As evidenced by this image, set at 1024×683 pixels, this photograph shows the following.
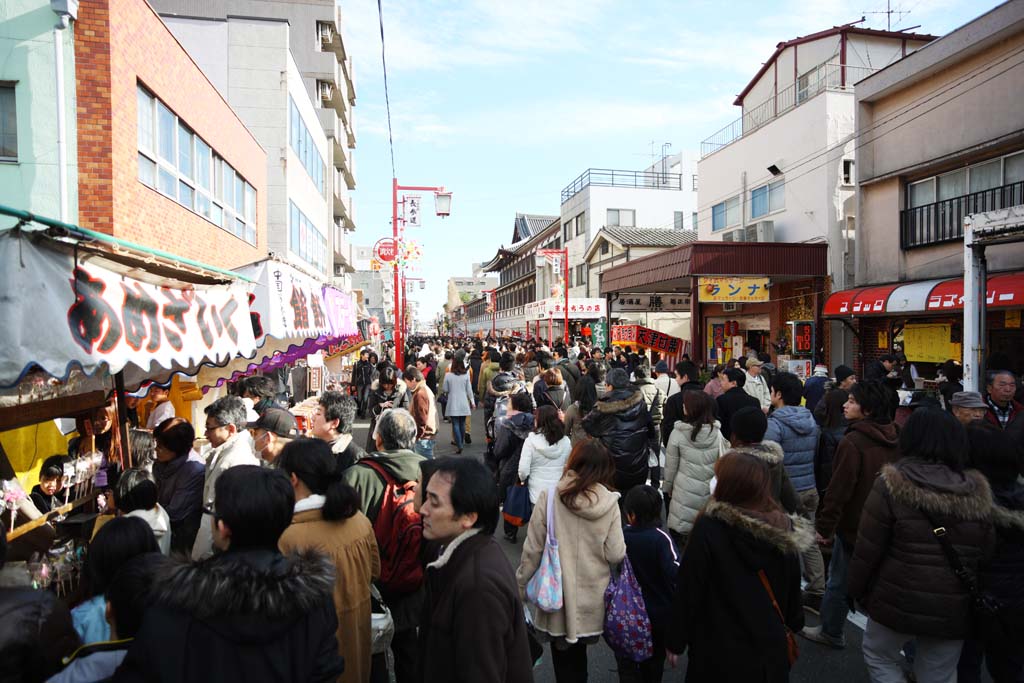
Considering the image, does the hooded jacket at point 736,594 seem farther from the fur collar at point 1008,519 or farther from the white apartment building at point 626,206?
the white apartment building at point 626,206

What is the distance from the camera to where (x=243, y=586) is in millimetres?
1836

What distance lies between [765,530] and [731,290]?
14.1m

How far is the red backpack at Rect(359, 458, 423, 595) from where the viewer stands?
133 inches

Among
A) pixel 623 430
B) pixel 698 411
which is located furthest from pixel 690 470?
pixel 623 430

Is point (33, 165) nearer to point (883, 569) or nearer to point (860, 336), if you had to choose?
point (883, 569)

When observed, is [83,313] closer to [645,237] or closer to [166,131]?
[166,131]

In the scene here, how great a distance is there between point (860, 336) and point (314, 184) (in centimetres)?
1993

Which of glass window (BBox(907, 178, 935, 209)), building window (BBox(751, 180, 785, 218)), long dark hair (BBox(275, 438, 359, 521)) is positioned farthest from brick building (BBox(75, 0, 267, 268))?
glass window (BBox(907, 178, 935, 209))

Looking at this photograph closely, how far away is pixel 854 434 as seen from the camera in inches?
170

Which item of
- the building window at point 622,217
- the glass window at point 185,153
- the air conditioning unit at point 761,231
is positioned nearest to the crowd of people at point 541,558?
the glass window at point 185,153

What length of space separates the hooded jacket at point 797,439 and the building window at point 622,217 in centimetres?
3205

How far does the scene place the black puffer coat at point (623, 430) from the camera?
225 inches

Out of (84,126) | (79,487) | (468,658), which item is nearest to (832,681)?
(468,658)

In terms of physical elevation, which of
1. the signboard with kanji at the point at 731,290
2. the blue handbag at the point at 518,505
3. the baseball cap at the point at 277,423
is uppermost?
the signboard with kanji at the point at 731,290
